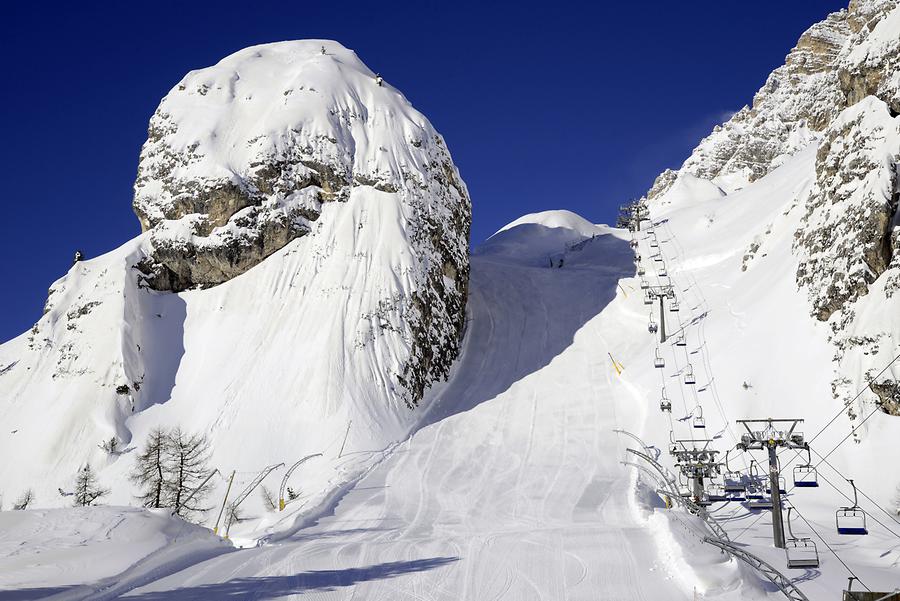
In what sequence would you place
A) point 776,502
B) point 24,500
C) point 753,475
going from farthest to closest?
point 24,500
point 753,475
point 776,502

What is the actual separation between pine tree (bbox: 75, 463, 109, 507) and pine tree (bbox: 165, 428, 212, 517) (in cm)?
339

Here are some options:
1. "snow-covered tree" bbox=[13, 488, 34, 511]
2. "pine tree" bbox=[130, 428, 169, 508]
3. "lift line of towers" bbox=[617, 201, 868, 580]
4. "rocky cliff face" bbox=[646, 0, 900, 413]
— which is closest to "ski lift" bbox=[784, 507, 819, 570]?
"lift line of towers" bbox=[617, 201, 868, 580]

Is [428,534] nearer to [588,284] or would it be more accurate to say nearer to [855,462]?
[855,462]

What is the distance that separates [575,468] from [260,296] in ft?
82.1

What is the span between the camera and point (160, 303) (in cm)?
5384

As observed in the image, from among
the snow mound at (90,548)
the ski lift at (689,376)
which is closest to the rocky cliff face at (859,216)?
the ski lift at (689,376)

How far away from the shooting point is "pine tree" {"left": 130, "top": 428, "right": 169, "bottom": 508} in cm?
3404

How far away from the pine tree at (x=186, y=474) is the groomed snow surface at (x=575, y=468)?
582 centimetres

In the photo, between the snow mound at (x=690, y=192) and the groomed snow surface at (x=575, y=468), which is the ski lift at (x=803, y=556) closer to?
the groomed snow surface at (x=575, y=468)

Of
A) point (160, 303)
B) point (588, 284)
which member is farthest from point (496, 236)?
point (160, 303)

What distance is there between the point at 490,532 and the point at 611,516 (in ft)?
15.7

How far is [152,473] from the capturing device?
37.3 metres

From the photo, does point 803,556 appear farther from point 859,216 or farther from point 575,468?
point 859,216

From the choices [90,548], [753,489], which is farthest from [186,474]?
[753,489]
